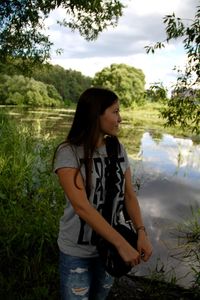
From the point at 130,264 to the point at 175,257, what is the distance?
3896 mm

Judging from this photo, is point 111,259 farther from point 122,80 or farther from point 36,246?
point 122,80

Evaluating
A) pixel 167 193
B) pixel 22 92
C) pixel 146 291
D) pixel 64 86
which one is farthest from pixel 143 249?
pixel 64 86

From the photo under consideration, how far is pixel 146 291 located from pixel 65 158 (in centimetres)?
261

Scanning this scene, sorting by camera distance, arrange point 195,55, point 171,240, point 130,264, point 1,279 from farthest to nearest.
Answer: point 171,240 < point 195,55 < point 1,279 < point 130,264

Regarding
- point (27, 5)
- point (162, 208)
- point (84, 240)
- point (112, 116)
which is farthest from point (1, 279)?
point (27, 5)

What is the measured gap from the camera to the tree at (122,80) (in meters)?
59.3

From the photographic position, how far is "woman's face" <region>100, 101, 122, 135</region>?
209cm

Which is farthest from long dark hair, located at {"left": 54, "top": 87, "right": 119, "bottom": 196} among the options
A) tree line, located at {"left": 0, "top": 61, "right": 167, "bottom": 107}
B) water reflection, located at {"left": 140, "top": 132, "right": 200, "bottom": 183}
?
tree line, located at {"left": 0, "top": 61, "right": 167, "bottom": 107}

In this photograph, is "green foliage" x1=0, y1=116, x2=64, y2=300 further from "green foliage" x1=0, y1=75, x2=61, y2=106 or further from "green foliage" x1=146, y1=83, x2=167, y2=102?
"green foliage" x1=0, y1=75, x2=61, y2=106

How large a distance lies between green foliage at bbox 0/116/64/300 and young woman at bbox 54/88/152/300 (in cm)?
173

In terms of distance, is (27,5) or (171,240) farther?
(27,5)

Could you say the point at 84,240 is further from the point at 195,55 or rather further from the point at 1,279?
the point at 195,55

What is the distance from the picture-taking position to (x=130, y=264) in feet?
6.32

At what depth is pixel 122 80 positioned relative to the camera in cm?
6172
